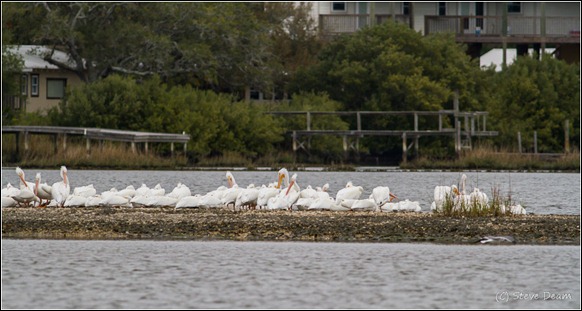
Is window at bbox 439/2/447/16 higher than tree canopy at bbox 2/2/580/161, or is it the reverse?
window at bbox 439/2/447/16

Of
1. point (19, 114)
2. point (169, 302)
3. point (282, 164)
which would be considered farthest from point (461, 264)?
point (19, 114)

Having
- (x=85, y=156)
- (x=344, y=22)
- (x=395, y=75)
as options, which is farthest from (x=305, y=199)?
(x=344, y=22)

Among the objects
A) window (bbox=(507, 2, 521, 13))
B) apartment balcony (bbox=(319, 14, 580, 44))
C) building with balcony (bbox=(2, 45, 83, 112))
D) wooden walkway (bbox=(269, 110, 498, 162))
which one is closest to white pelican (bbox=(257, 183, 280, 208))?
wooden walkway (bbox=(269, 110, 498, 162))

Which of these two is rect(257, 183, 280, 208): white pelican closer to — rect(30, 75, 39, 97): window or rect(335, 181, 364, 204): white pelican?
rect(335, 181, 364, 204): white pelican

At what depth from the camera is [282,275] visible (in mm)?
18656

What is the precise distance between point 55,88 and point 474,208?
1658 inches

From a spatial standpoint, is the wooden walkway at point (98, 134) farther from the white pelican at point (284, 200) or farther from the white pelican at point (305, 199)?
the white pelican at point (284, 200)

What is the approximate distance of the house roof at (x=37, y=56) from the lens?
201 feet

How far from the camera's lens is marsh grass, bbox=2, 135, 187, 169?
166 feet

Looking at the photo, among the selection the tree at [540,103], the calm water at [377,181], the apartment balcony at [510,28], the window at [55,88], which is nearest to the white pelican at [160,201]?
the calm water at [377,181]

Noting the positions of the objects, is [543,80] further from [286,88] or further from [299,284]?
[299,284]

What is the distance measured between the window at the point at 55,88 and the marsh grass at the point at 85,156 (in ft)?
33.9

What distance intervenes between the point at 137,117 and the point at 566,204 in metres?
25.0

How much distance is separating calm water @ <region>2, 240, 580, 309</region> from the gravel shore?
2.88 ft
